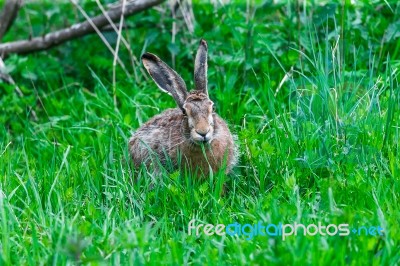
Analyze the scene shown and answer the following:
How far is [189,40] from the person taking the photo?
6703 mm

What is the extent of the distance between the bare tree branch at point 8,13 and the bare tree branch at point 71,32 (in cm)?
24

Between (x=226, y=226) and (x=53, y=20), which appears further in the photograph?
(x=53, y=20)

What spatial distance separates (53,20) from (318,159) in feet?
10.9

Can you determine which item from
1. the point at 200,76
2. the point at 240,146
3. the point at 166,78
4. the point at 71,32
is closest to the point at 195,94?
the point at 200,76

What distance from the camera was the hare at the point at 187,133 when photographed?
468cm

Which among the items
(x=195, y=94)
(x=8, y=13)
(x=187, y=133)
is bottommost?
(x=187, y=133)

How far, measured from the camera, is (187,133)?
15.6ft

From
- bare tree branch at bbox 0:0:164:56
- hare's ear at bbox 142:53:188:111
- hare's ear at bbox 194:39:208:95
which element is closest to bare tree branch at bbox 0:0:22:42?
bare tree branch at bbox 0:0:164:56

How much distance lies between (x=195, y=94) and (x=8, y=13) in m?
2.49

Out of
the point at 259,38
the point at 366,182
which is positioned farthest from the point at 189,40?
the point at 366,182

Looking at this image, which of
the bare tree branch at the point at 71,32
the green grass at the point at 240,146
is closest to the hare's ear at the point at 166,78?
the green grass at the point at 240,146

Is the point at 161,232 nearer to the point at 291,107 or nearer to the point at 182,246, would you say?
the point at 182,246

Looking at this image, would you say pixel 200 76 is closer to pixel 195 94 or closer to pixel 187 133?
pixel 195 94

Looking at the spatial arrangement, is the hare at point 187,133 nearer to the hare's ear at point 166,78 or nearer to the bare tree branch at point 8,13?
the hare's ear at point 166,78
